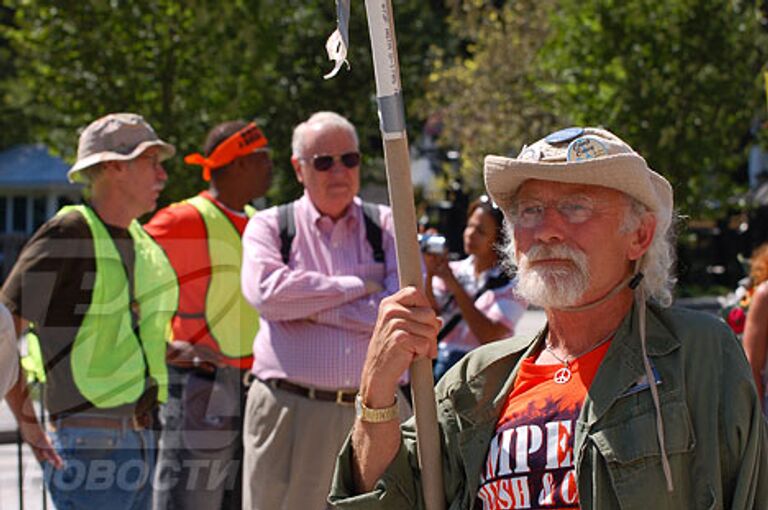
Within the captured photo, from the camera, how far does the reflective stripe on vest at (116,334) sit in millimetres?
4746

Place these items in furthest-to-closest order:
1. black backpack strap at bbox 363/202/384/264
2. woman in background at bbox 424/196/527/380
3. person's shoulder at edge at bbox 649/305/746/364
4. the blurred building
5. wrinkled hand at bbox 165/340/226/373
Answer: the blurred building → woman in background at bbox 424/196/527/380 → wrinkled hand at bbox 165/340/226/373 → black backpack strap at bbox 363/202/384/264 → person's shoulder at edge at bbox 649/305/746/364

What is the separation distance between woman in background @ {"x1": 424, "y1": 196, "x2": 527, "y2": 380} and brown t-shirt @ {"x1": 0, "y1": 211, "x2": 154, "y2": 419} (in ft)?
5.94

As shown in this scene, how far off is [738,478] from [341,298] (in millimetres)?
2524

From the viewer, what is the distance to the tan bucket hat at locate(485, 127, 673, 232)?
2.76m

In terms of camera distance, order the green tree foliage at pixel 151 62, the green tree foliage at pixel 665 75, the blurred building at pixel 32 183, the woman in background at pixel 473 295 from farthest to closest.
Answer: the blurred building at pixel 32 183 < the green tree foliage at pixel 665 75 < the green tree foliage at pixel 151 62 < the woman in background at pixel 473 295

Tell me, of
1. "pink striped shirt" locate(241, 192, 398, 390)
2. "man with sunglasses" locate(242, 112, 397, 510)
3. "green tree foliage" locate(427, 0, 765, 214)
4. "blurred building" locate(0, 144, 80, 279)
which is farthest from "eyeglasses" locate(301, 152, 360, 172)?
"blurred building" locate(0, 144, 80, 279)

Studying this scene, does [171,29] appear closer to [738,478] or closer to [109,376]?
[109,376]

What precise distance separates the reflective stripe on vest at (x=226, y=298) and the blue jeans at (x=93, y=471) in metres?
1.19

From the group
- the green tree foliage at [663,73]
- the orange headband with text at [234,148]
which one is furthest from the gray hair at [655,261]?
the green tree foliage at [663,73]

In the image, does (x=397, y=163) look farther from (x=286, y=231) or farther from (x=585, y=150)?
(x=286, y=231)

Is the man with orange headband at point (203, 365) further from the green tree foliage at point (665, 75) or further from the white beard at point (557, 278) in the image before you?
the green tree foliage at point (665, 75)

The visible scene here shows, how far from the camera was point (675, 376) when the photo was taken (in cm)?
264

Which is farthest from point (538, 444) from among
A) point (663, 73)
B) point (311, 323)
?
point (663, 73)

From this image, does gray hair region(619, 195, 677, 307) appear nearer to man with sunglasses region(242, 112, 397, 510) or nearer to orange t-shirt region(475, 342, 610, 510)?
orange t-shirt region(475, 342, 610, 510)
